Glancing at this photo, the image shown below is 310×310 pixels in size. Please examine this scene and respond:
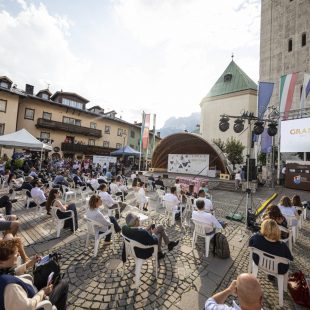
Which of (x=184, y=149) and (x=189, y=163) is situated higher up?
(x=184, y=149)

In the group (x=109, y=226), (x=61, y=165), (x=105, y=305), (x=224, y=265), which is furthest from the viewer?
(x=61, y=165)

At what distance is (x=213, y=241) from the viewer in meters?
5.23

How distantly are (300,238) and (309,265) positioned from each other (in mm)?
2293

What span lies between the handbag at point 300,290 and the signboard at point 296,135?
667 inches

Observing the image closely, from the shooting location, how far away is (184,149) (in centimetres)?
2788

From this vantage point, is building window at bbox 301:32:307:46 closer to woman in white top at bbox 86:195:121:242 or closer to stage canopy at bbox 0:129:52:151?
stage canopy at bbox 0:129:52:151

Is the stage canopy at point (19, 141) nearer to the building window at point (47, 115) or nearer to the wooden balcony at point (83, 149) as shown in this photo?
the wooden balcony at point (83, 149)

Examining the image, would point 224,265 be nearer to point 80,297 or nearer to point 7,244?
point 80,297

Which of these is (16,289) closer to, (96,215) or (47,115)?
(96,215)

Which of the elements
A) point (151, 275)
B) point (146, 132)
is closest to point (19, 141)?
point (151, 275)

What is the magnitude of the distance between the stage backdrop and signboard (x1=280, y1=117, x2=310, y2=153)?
839 centimetres

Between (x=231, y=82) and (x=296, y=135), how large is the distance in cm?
2871

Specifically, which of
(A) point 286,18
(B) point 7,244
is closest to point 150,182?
(B) point 7,244

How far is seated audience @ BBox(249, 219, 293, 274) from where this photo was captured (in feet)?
11.4
